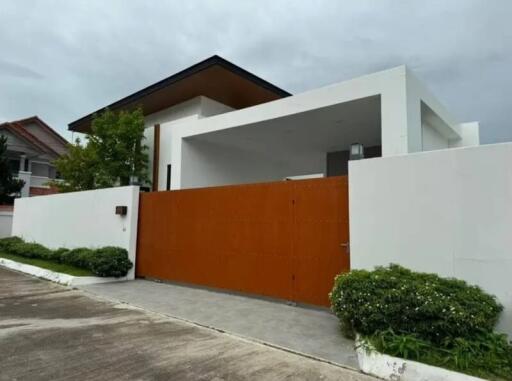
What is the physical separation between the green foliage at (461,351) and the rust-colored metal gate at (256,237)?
7.74ft

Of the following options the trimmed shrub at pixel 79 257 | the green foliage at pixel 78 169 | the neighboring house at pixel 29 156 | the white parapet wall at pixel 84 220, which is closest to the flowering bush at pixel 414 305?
the white parapet wall at pixel 84 220

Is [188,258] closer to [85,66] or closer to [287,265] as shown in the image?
[287,265]

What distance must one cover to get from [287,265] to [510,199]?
4011mm

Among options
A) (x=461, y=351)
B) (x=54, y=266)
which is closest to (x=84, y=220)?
(x=54, y=266)

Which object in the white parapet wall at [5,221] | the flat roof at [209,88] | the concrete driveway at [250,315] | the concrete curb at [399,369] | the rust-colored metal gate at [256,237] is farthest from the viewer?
the white parapet wall at [5,221]

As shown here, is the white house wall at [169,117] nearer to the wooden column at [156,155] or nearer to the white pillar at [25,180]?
the wooden column at [156,155]

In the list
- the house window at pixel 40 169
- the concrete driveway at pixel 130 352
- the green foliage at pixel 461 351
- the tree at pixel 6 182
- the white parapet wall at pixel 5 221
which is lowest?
the concrete driveway at pixel 130 352

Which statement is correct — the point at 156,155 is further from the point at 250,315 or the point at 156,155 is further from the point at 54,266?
the point at 250,315

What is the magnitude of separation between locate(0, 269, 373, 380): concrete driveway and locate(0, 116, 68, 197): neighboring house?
951 inches

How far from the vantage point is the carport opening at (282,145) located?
11.0 meters

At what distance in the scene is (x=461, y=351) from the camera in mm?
4277

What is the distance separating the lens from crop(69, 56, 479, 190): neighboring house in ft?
29.1

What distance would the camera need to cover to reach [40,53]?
45.5 feet

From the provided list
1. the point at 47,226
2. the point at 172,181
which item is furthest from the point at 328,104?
the point at 47,226
